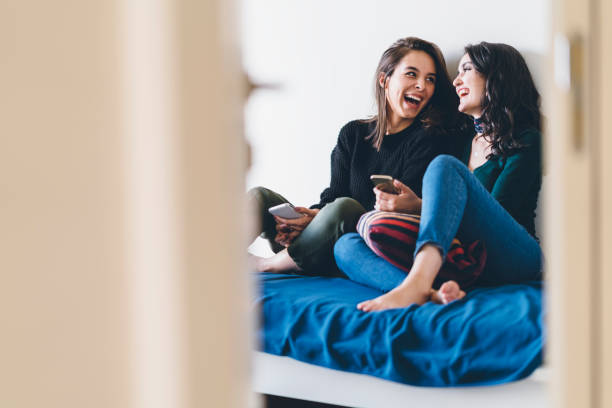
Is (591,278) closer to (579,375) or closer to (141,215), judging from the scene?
(579,375)

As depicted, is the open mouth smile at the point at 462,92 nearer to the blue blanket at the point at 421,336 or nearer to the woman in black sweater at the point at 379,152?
the woman in black sweater at the point at 379,152

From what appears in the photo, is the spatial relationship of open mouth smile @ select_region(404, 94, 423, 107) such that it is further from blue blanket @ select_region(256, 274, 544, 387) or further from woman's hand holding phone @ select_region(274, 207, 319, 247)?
blue blanket @ select_region(256, 274, 544, 387)

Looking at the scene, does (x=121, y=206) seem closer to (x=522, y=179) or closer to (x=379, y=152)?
(x=522, y=179)

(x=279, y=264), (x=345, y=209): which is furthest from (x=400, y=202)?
(x=279, y=264)

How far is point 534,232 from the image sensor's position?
1.32 meters

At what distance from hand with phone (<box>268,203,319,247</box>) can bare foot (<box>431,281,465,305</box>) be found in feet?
1.54

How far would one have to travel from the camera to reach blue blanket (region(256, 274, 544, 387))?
935mm

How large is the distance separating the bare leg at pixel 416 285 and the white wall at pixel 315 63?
588 millimetres

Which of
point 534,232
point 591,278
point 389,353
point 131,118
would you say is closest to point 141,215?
point 131,118

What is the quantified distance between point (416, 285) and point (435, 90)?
24.5 inches

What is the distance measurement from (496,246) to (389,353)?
34 centimetres

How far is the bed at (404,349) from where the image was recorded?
940mm

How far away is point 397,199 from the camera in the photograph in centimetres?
126

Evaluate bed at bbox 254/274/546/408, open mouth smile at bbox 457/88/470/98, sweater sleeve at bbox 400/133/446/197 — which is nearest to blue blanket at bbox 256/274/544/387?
bed at bbox 254/274/546/408
